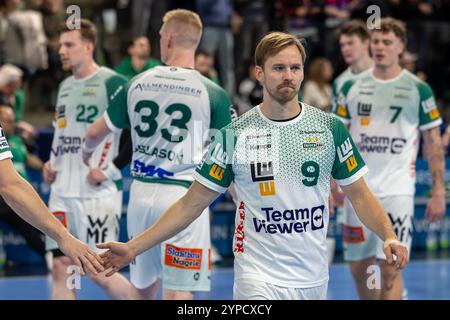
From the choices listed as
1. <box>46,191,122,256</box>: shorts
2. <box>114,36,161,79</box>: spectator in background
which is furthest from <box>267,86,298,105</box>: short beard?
<box>114,36,161,79</box>: spectator in background

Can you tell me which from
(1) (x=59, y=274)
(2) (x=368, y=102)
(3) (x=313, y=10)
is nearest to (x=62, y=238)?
(1) (x=59, y=274)

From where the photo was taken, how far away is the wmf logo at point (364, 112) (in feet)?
28.1

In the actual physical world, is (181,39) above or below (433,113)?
above

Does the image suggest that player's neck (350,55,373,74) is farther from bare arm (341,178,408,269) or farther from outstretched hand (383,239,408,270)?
outstretched hand (383,239,408,270)

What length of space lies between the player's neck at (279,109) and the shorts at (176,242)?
1771 mm

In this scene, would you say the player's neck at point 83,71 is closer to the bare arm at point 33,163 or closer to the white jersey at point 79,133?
the white jersey at point 79,133

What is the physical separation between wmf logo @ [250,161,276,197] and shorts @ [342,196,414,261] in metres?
3.06

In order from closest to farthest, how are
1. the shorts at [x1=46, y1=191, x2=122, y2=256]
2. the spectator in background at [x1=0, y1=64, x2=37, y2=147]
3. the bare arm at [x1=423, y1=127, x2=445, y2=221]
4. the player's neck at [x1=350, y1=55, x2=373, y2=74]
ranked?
1. the shorts at [x1=46, y1=191, x2=122, y2=256]
2. the bare arm at [x1=423, y1=127, x2=445, y2=221]
3. the player's neck at [x1=350, y1=55, x2=373, y2=74]
4. the spectator in background at [x1=0, y1=64, x2=37, y2=147]

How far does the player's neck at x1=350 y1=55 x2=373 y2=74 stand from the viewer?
31.5 ft

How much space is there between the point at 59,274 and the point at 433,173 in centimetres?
322

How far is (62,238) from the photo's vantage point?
5645 millimetres
